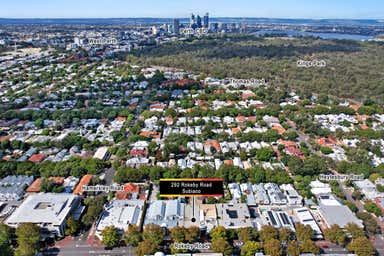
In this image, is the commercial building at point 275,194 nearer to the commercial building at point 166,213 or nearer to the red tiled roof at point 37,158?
the commercial building at point 166,213

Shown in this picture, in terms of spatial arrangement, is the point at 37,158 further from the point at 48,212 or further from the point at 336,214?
the point at 336,214

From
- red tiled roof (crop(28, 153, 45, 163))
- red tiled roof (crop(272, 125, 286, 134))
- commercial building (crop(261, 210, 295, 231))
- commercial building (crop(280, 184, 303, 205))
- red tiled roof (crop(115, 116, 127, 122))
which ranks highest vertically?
red tiled roof (crop(272, 125, 286, 134))

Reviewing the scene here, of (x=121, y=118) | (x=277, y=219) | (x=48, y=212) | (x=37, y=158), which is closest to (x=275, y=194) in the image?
(x=277, y=219)

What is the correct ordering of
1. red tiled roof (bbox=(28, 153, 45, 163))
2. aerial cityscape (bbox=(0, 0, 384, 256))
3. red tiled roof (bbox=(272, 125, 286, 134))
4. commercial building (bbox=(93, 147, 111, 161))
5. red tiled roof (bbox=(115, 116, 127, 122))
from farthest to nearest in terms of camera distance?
red tiled roof (bbox=(115, 116, 127, 122)) < red tiled roof (bbox=(272, 125, 286, 134)) < commercial building (bbox=(93, 147, 111, 161)) < red tiled roof (bbox=(28, 153, 45, 163)) < aerial cityscape (bbox=(0, 0, 384, 256))

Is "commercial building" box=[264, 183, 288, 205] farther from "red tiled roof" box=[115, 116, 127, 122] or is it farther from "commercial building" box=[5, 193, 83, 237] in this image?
"red tiled roof" box=[115, 116, 127, 122]

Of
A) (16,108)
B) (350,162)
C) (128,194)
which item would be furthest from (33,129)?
(350,162)

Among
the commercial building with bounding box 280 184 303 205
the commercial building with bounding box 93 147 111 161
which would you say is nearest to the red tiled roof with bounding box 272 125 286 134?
the commercial building with bounding box 280 184 303 205
